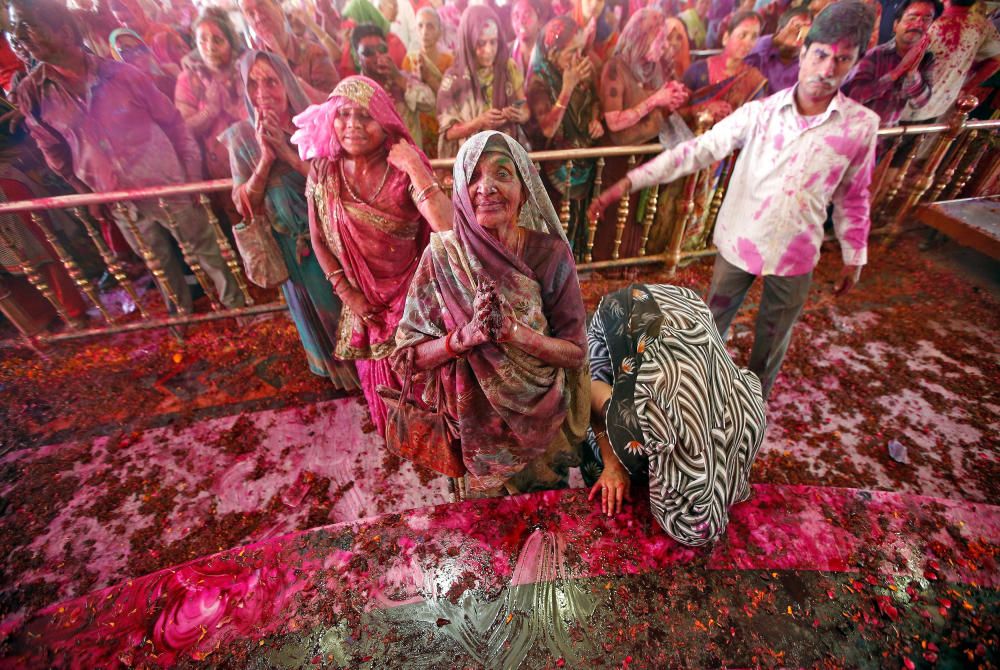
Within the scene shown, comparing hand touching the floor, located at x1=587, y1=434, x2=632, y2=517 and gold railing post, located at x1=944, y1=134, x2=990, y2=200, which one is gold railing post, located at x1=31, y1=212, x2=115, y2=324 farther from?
gold railing post, located at x1=944, y1=134, x2=990, y2=200

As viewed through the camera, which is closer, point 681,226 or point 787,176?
point 787,176

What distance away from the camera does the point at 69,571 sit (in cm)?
199

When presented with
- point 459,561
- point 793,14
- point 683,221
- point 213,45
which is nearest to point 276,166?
point 213,45

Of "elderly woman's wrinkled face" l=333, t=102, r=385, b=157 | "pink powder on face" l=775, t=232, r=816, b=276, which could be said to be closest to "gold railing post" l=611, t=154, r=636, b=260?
"pink powder on face" l=775, t=232, r=816, b=276

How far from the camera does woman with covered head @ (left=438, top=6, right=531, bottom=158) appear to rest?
316 centimetres

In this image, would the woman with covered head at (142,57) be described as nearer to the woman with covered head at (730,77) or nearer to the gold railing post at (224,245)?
the gold railing post at (224,245)

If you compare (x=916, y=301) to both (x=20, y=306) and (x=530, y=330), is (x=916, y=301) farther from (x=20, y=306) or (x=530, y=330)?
(x=20, y=306)

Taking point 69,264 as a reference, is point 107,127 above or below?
above

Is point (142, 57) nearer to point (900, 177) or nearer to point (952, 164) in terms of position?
point (900, 177)

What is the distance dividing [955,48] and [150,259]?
23.3 ft

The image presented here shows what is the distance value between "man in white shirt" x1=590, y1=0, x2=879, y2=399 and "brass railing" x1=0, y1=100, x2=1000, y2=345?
93 centimetres

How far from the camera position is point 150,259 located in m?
3.05

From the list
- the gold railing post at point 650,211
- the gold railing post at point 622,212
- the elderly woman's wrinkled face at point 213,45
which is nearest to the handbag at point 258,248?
the elderly woman's wrinkled face at point 213,45

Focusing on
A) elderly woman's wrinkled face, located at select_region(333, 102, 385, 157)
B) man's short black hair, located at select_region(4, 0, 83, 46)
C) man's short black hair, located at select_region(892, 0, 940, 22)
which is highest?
man's short black hair, located at select_region(892, 0, 940, 22)
